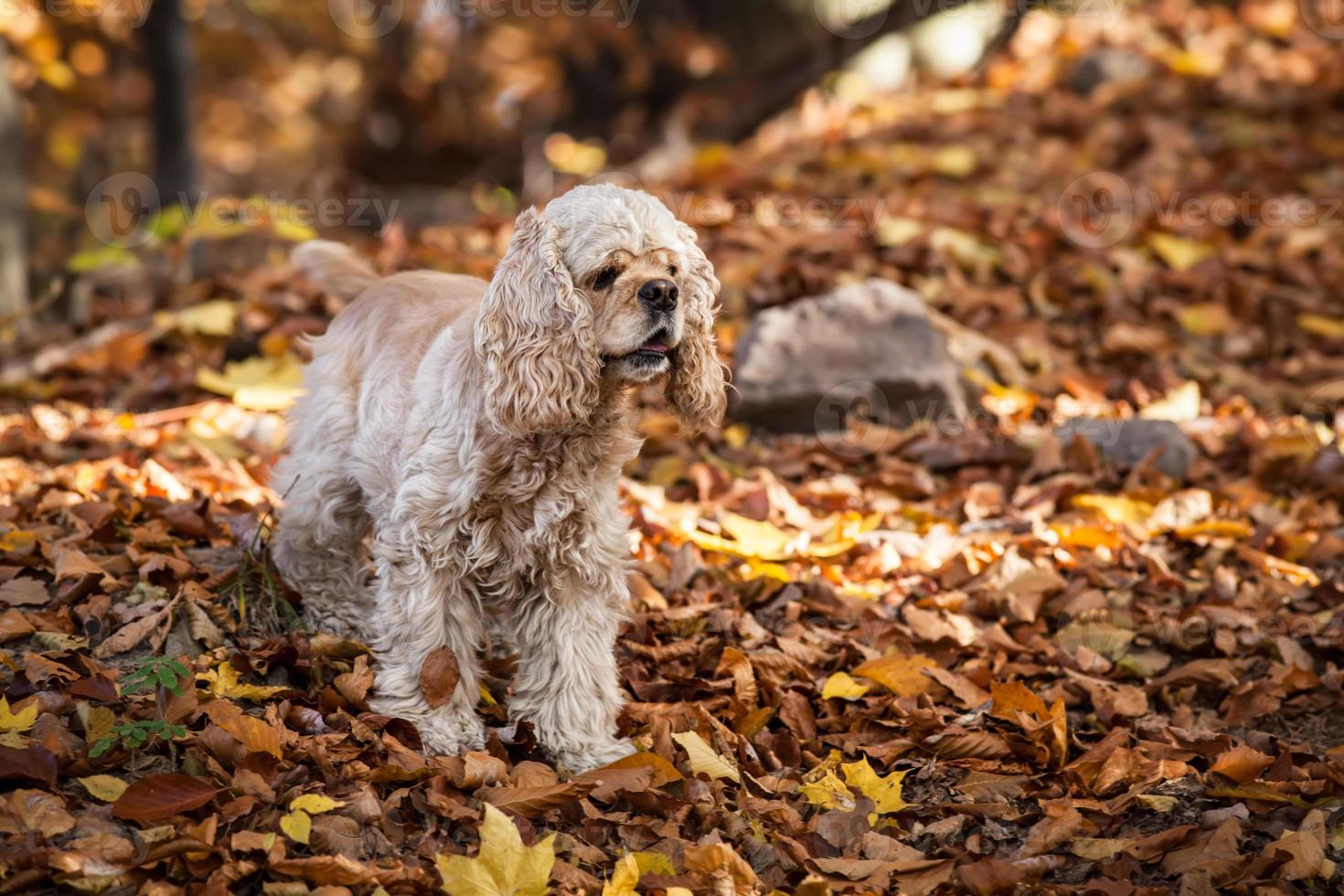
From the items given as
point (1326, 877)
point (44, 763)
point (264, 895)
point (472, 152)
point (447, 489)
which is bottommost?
point (1326, 877)

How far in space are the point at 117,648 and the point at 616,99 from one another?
8.98 metres

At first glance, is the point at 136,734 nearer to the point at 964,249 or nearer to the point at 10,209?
the point at 10,209

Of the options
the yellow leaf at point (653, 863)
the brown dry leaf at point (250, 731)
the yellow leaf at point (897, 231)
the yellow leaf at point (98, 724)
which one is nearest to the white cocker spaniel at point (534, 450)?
the brown dry leaf at point (250, 731)

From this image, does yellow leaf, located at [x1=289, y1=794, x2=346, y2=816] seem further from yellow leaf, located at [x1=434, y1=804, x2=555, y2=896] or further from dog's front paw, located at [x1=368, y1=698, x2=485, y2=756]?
dog's front paw, located at [x1=368, y1=698, x2=485, y2=756]

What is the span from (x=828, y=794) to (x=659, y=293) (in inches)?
65.9

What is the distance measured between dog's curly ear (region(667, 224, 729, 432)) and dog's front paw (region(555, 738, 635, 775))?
1.11 meters

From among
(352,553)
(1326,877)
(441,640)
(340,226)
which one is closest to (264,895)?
(441,640)

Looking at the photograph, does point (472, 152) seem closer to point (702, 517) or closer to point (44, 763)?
point (702, 517)

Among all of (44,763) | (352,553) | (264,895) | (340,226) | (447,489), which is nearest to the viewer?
(264,895)

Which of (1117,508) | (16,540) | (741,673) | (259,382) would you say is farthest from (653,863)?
(259,382)

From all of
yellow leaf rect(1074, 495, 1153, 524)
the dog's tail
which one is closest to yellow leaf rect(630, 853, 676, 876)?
the dog's tail

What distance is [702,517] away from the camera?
5.93 m

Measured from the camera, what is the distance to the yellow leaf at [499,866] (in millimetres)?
3383

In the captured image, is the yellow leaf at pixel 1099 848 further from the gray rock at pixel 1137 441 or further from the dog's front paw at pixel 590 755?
the gray rock at pixel 1137 441
